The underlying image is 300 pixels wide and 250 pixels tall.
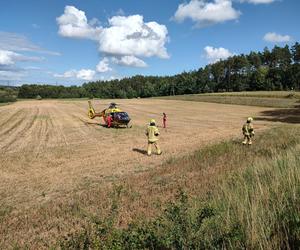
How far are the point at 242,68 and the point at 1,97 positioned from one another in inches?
3201

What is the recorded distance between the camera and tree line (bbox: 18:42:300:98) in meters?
116

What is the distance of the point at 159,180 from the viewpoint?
38.3 feet

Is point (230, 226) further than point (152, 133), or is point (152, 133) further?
point (152, 133)

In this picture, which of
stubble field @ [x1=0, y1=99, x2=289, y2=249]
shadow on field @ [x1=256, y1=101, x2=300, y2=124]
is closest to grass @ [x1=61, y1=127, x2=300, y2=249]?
stubble field @ [x1=0, y1=99, x2=289, y2=249]

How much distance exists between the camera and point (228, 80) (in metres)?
136

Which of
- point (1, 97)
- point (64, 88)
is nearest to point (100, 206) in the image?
point (1, 97)

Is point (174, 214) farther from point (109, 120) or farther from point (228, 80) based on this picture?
point (228, 80)

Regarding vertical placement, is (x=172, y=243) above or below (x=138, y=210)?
above

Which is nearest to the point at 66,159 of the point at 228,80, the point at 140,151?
the point at 140,151

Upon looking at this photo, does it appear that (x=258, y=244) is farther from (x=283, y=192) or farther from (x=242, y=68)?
(x=242, y=68)

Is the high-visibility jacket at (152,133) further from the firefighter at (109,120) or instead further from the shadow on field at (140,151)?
the firefighter at (109,120)

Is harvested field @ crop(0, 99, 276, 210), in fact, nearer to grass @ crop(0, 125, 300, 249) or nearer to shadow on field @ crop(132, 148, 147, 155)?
shadow on field @ crop(132, 148, 147, 155)

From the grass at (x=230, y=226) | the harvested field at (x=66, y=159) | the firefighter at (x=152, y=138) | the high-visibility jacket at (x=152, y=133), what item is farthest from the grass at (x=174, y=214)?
the high-visibility jacket at (x=152, y=133)

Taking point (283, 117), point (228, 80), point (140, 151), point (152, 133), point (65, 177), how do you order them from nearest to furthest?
point (65, 177) → point (152, 133) → point (140, 151) → point (283, 117) → point (228, 80)
